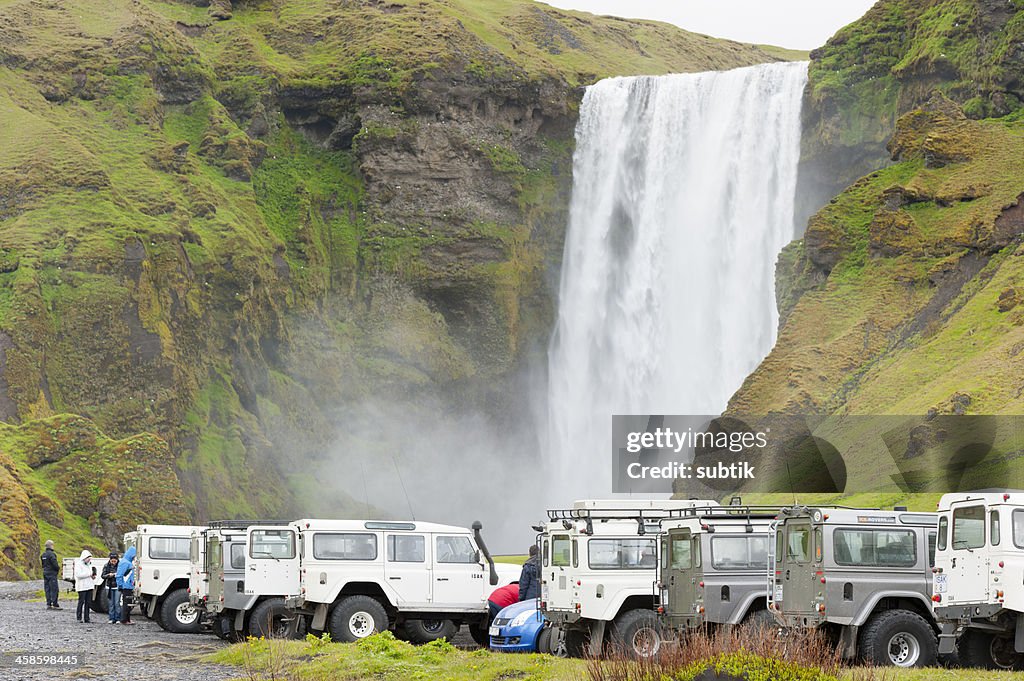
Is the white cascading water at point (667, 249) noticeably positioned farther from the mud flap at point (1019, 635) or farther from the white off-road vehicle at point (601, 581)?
the mud flap at point (1019, 635)

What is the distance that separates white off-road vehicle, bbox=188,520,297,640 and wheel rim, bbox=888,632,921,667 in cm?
1270

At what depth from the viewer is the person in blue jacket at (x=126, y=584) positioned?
3788 centimetres

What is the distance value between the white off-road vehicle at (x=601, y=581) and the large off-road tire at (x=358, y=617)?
12.0ft

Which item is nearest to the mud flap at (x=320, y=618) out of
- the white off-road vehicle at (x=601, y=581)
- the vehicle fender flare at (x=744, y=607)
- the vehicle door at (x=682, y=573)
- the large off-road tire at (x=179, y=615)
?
the white off-road vehicle at (x=601, y=581)

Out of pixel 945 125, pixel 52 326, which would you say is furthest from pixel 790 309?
pixel 52 326

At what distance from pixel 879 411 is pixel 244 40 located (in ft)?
213

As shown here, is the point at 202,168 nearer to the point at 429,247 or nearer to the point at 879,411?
the point at 429,247

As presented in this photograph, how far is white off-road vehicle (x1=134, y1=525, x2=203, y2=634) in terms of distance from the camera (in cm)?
3534

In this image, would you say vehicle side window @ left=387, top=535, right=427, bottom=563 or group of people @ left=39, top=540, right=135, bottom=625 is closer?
vehicle side window @ left=387, top=535, right=427, bottom=563

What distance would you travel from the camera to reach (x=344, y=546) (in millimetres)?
29281

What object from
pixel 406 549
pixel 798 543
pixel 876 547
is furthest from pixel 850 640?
pixel 406 549

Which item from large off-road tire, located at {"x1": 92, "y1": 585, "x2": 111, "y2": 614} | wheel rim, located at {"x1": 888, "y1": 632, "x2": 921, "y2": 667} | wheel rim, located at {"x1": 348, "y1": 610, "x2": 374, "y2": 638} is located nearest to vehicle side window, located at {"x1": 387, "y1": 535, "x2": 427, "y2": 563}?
wheel rim, located at {"x1": 348, "y1": 610, "x2": 374, "y2": 638}

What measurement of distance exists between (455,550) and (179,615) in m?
9.37

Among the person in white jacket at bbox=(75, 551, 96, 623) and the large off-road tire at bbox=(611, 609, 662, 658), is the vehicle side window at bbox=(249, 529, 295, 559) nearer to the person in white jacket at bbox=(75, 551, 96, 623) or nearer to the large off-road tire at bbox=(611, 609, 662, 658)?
the large off-road tire at bbox=(611, 609, 662, 658)
